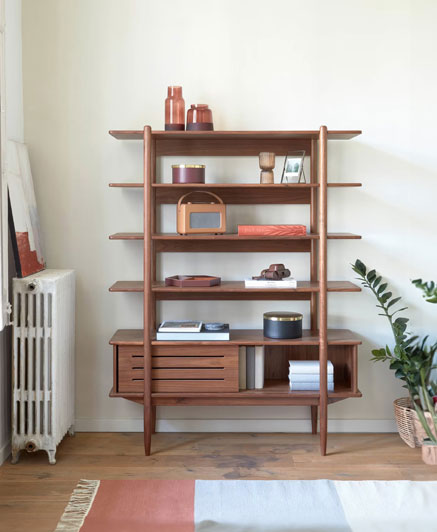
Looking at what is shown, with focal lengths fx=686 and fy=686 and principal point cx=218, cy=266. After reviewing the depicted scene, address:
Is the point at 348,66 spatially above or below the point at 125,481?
above

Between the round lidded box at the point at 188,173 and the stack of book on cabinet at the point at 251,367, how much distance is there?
2.86ft

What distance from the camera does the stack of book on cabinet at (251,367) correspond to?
343cm

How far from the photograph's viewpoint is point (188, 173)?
3365 millimetres

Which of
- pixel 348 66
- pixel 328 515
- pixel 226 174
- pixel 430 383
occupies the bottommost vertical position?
pixel 328 515

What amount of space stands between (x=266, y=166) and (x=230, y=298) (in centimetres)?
76

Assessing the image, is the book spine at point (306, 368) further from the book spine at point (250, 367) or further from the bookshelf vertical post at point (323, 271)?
the book spine at point (250, 367)

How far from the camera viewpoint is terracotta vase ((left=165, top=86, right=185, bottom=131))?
11.1ft

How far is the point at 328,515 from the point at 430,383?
1.08m

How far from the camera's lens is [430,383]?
349cm

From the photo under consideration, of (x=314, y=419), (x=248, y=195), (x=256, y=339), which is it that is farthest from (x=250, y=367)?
(x=248, y=195)

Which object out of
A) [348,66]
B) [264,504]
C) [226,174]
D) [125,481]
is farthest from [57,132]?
[264,504]

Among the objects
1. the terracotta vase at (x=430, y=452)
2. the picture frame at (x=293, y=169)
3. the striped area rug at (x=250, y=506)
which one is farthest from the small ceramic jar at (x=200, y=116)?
the terracotta vase at (x=430, y=452)

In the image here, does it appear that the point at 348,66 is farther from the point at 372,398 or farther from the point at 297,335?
the point at 372,398

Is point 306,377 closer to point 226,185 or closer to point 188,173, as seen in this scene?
point 226,185
